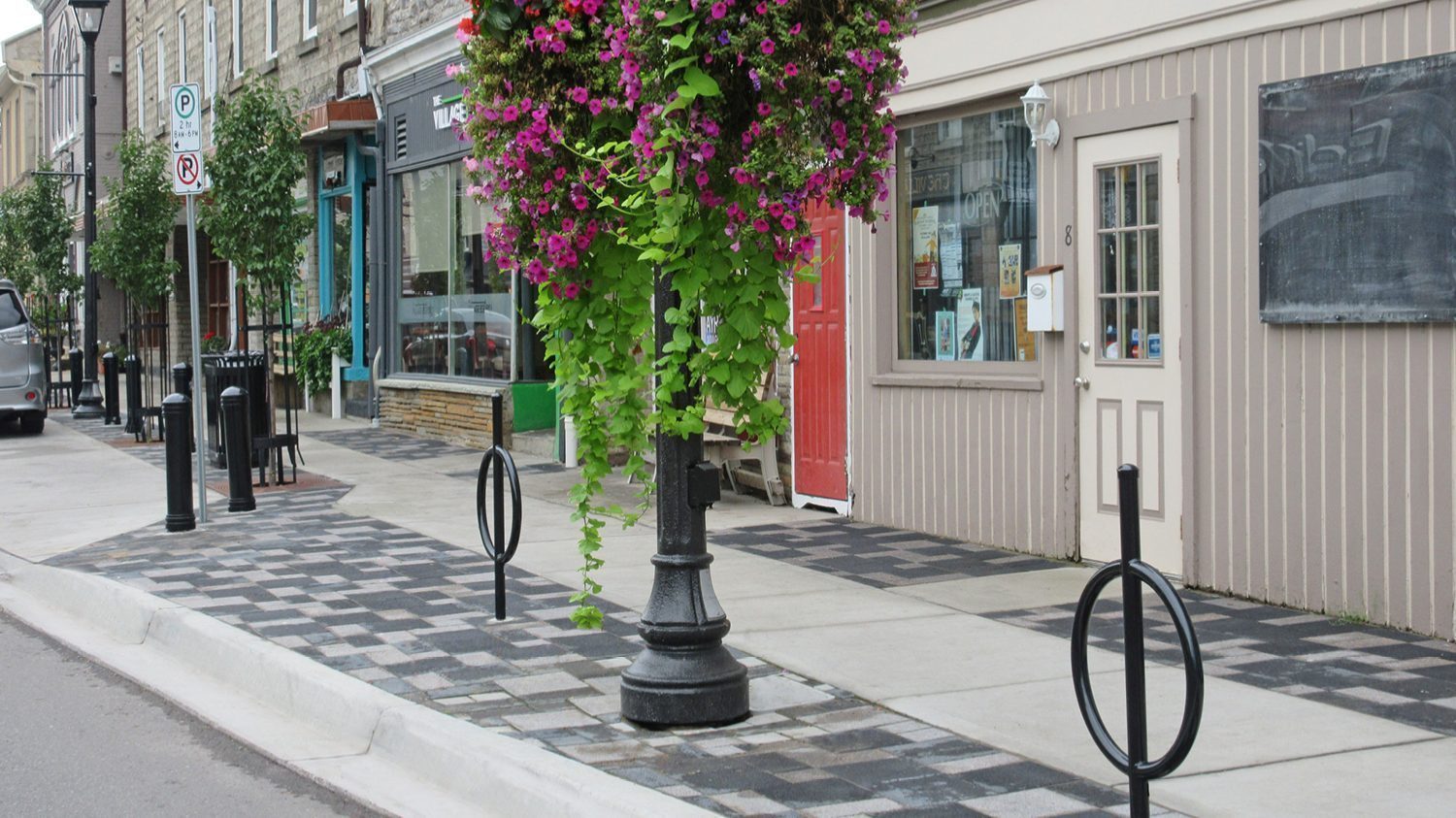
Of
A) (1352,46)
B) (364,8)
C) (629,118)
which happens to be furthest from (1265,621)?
(364,8)

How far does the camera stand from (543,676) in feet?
21.2

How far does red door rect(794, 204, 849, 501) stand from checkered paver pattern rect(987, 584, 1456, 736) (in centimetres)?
355

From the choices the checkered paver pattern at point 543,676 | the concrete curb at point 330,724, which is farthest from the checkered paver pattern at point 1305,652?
the concrete curb at point 330,724

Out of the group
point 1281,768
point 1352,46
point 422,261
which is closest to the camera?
point 1281,768

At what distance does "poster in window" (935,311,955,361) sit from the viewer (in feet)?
34.3

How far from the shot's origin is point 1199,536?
8.28 meters

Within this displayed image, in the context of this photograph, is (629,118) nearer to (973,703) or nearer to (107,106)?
(973,703)

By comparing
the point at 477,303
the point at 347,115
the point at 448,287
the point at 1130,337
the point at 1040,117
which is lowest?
the point at 1130,337

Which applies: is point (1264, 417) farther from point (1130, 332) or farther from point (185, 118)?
point (185, 118)

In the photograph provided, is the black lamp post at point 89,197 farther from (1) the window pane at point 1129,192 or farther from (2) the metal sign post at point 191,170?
(1) the window pane at point 1129,192

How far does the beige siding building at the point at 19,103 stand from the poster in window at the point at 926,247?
131ft

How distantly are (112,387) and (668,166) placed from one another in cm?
1793

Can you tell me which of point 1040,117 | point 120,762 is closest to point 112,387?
point 1040,117

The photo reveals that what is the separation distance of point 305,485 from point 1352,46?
30.4 ft
